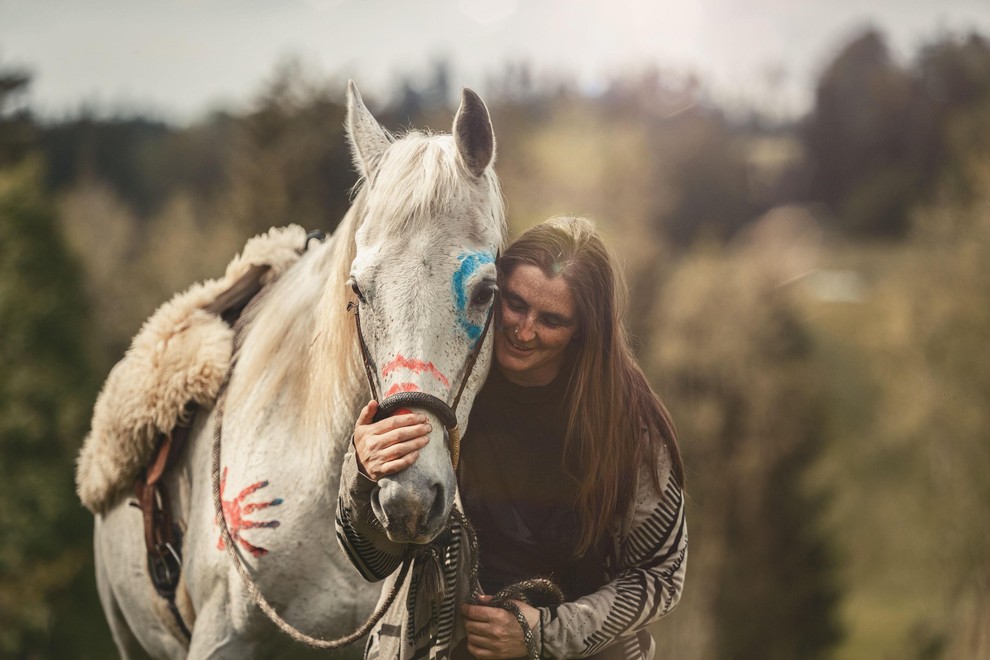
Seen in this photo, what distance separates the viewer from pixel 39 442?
10.1 metres

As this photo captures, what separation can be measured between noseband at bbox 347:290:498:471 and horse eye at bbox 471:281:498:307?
2cm

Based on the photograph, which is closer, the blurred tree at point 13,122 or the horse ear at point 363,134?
the horse ear at point 363,134

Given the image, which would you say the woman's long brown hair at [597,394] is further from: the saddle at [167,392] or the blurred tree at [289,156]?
the blurred tree at [289,156]

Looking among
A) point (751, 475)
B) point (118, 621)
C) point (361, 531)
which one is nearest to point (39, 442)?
point (118, 621)

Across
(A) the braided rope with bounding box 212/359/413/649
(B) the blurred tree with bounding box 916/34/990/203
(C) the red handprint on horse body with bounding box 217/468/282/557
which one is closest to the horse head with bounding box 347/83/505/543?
(A) the braided rope with bounding box 212/359/413/649

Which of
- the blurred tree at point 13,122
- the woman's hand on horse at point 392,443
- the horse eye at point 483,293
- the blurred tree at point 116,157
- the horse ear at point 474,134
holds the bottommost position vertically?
the woman's hand on horse at point 392,443

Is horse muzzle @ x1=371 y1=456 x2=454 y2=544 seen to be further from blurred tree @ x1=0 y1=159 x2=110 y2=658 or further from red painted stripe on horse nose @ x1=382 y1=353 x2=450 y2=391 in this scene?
blurred tree @ x1=0 y1=159 x2=110 y2=658

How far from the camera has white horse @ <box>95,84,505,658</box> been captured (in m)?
2.17

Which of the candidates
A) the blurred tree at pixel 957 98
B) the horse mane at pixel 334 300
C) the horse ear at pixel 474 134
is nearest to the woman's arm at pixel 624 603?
the horse mane at pixel 334 300

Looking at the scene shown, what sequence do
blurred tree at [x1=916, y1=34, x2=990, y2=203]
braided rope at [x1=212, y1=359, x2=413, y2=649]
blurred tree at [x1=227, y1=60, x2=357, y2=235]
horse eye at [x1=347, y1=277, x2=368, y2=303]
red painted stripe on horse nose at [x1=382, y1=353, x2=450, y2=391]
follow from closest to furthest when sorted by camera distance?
red painted stripe on horse nose at [x1=382, y1=353, x2=450, y2=391]
horse eye at [x1=347, y1=277, x2=368, y2=303]
braided rope at [x1=212, y1=359, x2=413, y2=649]
blurred tree at [x1=227, y1=60, x2=357, y2=235]
blurred tree at [x1=916, y1=34, x2=990, y2=203]

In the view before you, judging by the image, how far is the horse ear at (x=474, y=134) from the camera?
2400mm

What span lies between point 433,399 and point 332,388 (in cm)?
66

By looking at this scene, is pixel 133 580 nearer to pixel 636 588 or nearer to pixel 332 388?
pixel 332 388

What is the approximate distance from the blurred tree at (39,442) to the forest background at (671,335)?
A: 3cm
